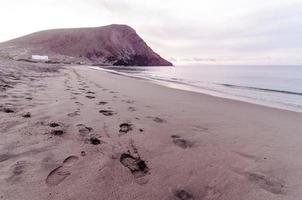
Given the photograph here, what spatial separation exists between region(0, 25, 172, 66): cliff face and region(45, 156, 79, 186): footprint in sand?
74.2 meters

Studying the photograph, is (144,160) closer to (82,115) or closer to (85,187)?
(85,187)

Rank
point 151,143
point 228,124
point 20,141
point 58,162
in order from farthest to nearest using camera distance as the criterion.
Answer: point 228,124, point 151,143, point 20,141, point 58,162

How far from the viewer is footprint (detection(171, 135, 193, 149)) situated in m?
3.08

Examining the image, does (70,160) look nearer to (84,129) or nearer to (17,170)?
(17,170)

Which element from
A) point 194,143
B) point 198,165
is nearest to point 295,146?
point 194,143

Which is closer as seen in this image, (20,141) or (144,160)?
(144,160)

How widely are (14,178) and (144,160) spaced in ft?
4.01

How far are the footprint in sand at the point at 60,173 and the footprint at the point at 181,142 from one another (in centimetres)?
134

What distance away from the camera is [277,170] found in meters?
2.57

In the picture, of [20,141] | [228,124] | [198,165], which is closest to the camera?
[198,165]

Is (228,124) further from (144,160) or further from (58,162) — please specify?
(58,162)

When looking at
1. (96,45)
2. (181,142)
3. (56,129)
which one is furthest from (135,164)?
(96,45)

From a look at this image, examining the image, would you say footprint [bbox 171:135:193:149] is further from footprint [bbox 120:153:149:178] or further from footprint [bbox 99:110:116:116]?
footprint [bbox 99:110:116:116]

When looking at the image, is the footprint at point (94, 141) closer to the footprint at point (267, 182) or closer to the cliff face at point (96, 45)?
the footprint at point (267, 182)
